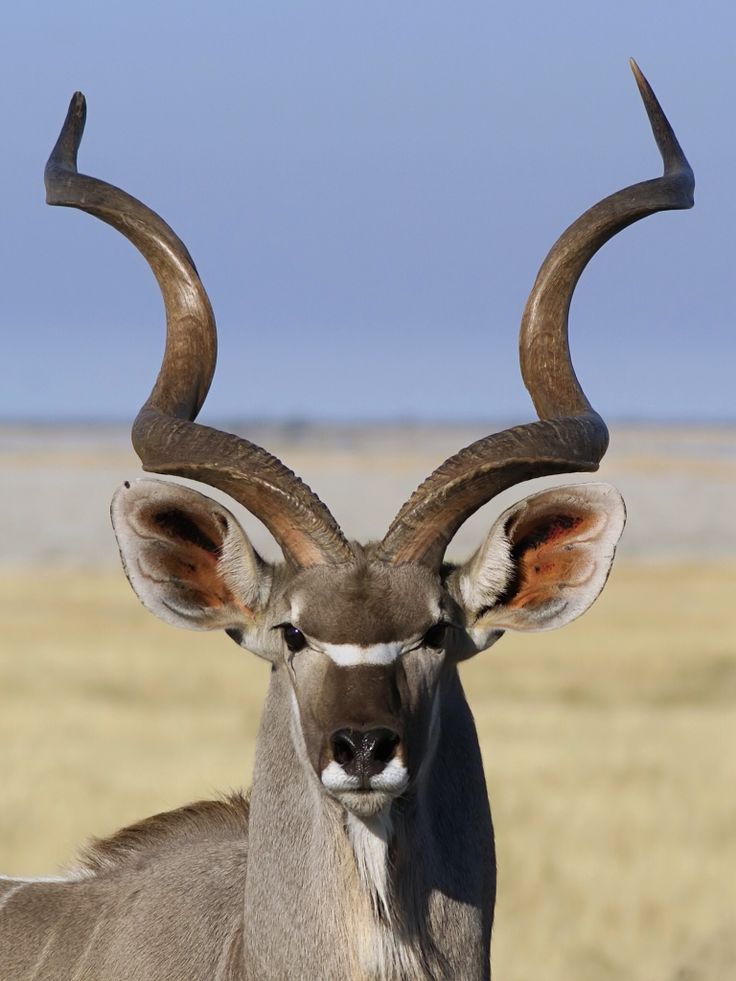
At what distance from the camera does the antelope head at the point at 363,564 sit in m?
6.17

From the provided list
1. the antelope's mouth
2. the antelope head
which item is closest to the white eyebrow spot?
the antelope head

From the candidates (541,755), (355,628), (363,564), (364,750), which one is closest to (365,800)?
(364,750)

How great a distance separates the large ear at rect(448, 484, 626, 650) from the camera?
6.59 m

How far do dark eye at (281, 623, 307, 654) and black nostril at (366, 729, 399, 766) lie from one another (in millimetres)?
559

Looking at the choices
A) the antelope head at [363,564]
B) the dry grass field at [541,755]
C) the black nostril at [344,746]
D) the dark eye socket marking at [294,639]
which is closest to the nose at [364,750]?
the black nostril at [344,746]

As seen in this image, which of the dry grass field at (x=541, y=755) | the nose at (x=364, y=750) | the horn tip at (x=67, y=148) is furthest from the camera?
the dry grass field at (x=541, y=755)

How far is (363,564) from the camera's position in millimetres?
6398

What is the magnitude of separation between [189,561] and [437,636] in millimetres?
896

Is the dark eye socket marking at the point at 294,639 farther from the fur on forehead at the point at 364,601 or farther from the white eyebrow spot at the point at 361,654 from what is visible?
the white eyebrow spot at the point at 361,654

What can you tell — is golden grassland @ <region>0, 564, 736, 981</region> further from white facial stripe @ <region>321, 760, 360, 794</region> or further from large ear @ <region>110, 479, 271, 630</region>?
white facial stripe @ <region>321, 760, 360, 794</region>

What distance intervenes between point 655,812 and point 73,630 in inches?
Result: 639

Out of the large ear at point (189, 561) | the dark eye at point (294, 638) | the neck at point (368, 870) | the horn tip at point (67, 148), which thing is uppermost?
the horn tip at point (67, 148)

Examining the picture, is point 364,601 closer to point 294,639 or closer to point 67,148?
point 294,639

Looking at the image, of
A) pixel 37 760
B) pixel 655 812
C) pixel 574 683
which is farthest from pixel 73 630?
pixel 655 812
